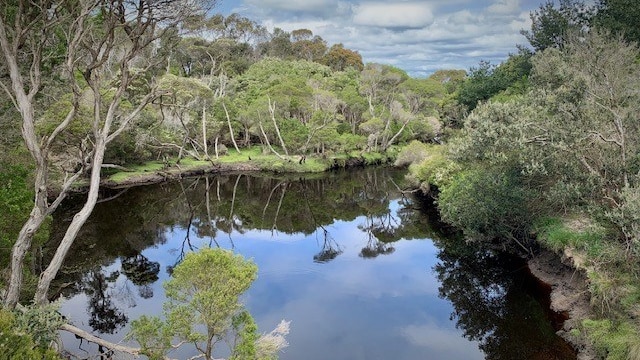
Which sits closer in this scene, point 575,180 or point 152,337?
point 152,337

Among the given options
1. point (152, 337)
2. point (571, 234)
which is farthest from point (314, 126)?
point (152, 337)

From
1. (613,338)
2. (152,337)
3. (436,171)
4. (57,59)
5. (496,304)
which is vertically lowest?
(496,304)

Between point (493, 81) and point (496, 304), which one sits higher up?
point (493, 81)

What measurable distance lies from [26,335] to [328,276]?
1639cm

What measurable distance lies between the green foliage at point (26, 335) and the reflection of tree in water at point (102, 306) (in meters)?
6.76

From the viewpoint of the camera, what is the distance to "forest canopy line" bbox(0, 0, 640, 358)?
13.5 metres

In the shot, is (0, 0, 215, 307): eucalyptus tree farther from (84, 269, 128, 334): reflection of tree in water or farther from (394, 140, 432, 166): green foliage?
(394, 140, 432, 166): green foliage

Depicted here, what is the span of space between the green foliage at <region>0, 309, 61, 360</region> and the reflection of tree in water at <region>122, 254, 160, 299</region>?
32.3ft

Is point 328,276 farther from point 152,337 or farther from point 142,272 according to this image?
point 152,337

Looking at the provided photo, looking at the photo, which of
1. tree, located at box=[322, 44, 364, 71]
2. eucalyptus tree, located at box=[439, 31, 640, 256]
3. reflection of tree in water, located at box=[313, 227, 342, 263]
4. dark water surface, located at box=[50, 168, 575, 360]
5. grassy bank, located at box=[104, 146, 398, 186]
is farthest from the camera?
tree, located at box=[322, 44, 364, 71]

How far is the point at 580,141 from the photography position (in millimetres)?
19016

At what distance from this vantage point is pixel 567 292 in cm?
2044

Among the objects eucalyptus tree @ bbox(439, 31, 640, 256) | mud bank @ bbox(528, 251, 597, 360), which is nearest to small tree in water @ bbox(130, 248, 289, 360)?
mud bank @ bbox(528, 251, 597, 360)

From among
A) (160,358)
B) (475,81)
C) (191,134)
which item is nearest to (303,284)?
(160,358)
